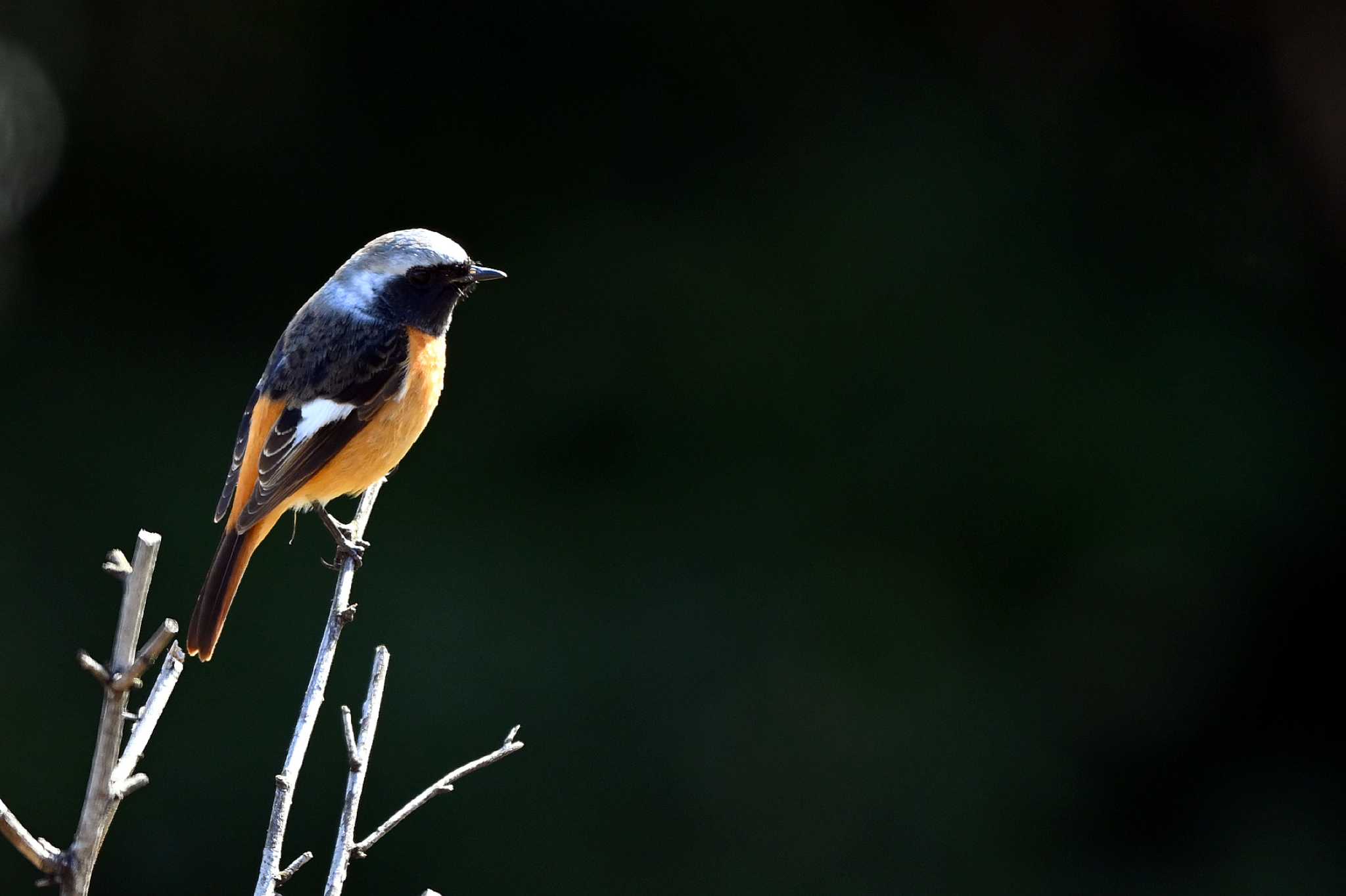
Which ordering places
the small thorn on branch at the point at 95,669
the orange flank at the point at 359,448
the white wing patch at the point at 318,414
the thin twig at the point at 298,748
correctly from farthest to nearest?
the white wing patch at the point at 318,414, the orange flank at the point at 359,448, the thin twig at the point at 298,748, the small thorn on branch at the point at 95,669

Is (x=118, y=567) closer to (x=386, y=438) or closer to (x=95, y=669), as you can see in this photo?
(x=95, y=669)

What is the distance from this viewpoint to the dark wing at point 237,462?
290 cm

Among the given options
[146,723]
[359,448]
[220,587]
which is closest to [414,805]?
[146,723]

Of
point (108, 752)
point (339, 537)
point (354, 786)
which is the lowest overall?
point (339, 537)

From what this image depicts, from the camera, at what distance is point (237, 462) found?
295cm

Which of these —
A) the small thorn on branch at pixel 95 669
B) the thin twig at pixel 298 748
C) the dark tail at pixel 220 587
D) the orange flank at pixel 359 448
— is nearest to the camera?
the small thorn on branch at pixel 95 669

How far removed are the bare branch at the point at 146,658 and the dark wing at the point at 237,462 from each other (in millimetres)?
1736

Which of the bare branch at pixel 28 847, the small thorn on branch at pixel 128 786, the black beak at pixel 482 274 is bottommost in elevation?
the bare branch at pixel 28 847

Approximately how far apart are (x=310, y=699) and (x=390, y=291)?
1.56 m

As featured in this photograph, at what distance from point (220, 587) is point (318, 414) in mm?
517

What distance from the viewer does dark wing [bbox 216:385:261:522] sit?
2.90m

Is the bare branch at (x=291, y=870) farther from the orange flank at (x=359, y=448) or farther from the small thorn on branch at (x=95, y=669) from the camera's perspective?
the orange flank at (x=359, y=448)

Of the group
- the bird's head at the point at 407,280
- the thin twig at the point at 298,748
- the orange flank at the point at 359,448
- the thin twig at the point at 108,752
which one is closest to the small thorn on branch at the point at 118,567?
the thin twig at the point at 108,752

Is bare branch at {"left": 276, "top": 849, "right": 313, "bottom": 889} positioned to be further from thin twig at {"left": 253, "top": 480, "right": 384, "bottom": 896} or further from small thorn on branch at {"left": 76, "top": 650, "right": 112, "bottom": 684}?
small thorn on branch at {"left": 76, "top": 650, "right": 112, "bottom": 684}
